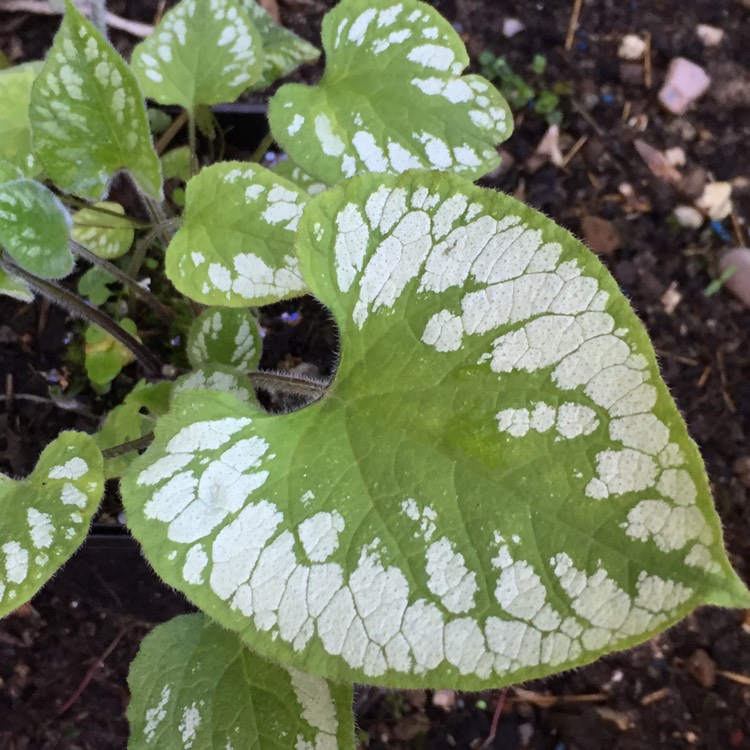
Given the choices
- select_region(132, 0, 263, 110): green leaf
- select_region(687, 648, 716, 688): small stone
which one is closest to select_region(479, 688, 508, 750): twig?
select_region(687, 648, 716, 688): small stone

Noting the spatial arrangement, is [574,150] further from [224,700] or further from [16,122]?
[224,700]

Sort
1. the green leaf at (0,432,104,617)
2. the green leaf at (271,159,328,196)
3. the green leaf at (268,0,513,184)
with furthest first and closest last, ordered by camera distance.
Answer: the green leaf at (271,159,328,196) < the green leaf at (268,0,513,184) < the green leaf at (0,432,104,617)

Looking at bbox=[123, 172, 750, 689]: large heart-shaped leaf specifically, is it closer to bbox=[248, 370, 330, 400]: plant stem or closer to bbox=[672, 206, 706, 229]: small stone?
bbox=[248, 370, 330, 400]: plant stem

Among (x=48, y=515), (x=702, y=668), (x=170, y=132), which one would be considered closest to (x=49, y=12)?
(x=170, y=132)

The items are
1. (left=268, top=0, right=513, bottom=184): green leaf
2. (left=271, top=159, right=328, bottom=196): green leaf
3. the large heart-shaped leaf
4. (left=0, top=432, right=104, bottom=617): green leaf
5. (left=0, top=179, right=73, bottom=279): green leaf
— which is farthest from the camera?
(left=271, top=159, right=328, bottom=196): green leaf

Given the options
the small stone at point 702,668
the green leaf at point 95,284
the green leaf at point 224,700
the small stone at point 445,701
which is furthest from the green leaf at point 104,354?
the small stone at point 702,668

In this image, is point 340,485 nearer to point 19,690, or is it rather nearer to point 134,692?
point 134,692

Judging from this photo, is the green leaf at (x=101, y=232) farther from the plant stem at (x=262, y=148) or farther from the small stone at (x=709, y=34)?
the small stone at (x=709, y=34)
